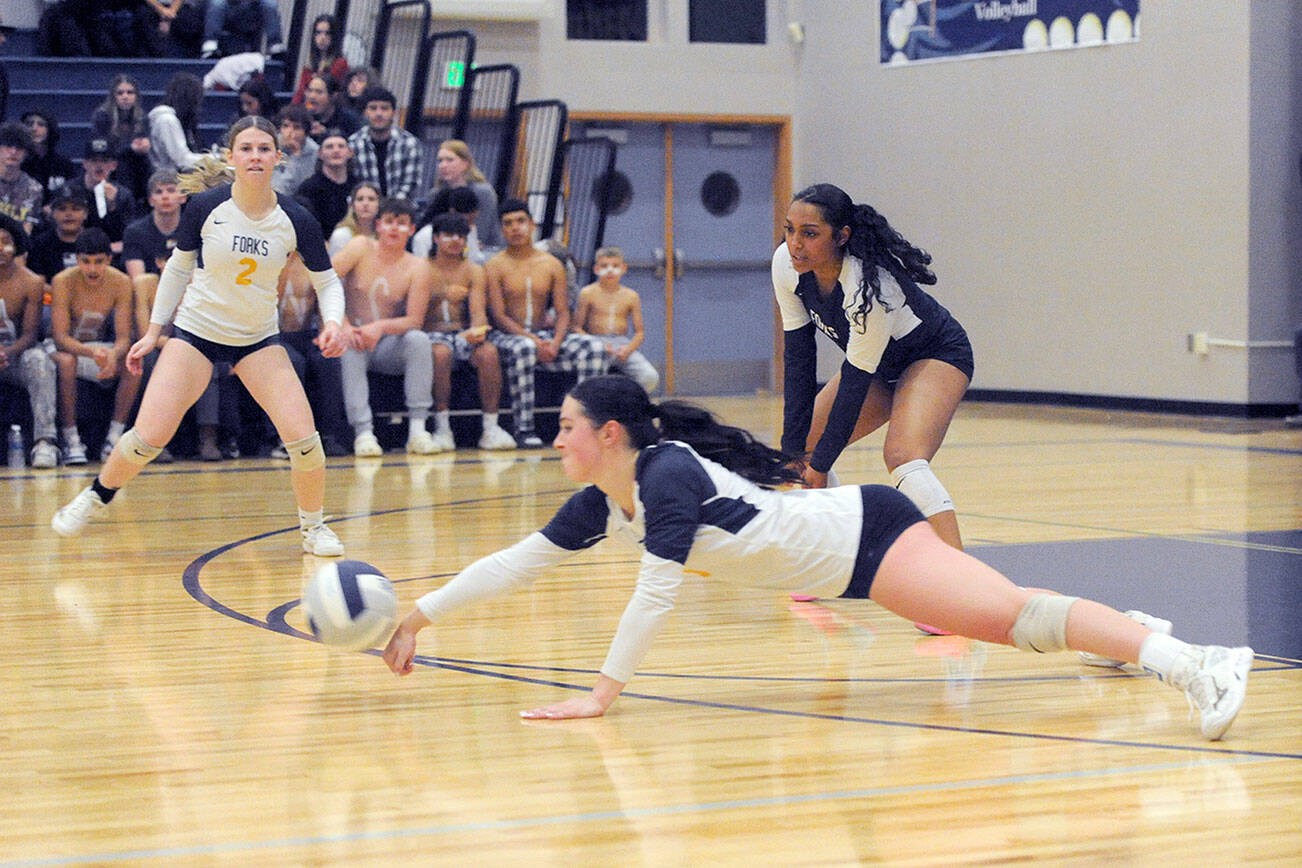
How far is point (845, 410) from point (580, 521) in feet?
3.79

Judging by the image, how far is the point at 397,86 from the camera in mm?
13219

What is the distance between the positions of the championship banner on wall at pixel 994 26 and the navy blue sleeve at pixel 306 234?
809 centimetres

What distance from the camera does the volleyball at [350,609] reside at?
3482 millimetres

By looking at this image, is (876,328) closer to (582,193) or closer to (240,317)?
(240,317)

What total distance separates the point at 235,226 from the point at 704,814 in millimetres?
3535

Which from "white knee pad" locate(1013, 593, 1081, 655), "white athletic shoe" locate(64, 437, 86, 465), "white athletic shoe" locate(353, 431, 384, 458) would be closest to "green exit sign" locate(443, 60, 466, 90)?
"white athletic shoe" locate(353, 431, 384, 458)

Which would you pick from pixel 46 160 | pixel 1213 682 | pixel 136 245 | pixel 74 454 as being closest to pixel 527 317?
pixel 136 245

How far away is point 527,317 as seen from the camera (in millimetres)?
10156

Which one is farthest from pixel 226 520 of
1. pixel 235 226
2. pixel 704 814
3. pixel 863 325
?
pixel 704 814

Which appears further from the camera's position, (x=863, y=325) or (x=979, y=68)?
(x=979, y=68)

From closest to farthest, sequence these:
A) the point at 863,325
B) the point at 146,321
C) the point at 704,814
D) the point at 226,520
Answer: the point at 704,814, the point at 863,325, the point at 226,520, the point at 146,321

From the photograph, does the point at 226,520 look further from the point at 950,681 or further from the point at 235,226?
the point at 950,681

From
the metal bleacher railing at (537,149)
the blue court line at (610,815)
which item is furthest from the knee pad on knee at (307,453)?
the metal bleacher railing at (537,149)

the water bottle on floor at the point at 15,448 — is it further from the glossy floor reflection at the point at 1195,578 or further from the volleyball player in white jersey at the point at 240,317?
the glossy floor reflection at the point at 1195,578
